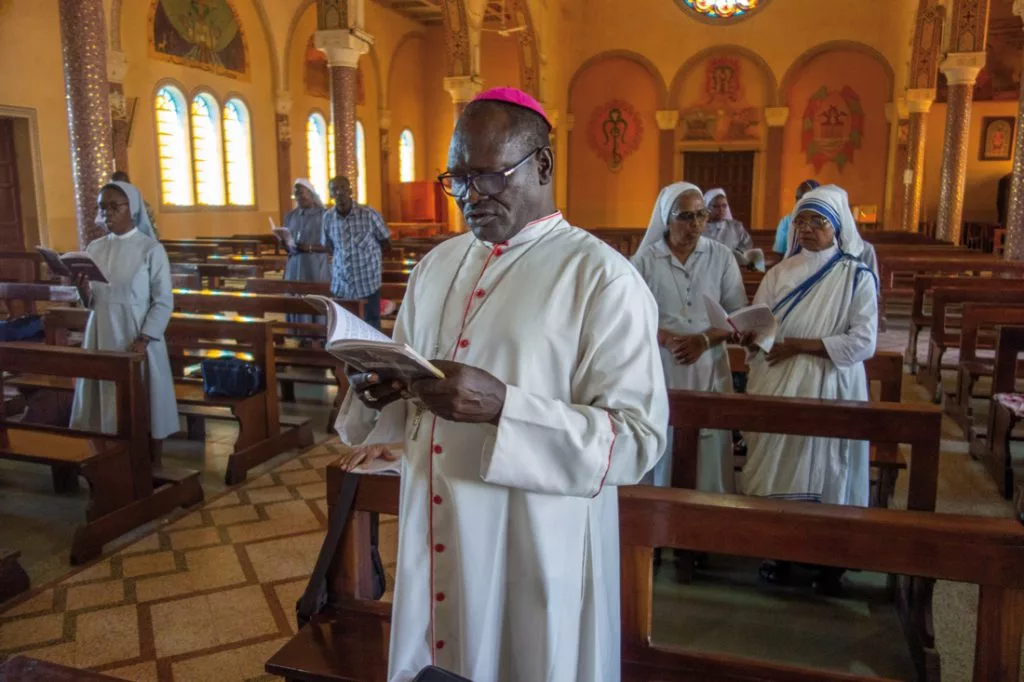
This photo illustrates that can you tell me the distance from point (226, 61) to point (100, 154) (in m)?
9.34

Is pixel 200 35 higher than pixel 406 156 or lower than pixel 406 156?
higher

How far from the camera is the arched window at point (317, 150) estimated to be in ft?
57.8

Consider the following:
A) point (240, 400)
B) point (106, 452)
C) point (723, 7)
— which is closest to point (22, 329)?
point (240, 400)

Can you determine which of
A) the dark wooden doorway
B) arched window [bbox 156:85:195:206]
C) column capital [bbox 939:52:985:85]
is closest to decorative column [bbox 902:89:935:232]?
the dark wooden doorway

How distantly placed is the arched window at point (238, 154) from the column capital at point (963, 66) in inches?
490

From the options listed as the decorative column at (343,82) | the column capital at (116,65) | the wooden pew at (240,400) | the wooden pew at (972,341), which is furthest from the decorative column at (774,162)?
the wooden pew at (240,400)

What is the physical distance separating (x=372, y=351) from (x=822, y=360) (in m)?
2.43

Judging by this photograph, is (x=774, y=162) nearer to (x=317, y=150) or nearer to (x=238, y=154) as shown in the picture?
(x=317, y=150)

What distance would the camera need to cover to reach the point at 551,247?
1.59m

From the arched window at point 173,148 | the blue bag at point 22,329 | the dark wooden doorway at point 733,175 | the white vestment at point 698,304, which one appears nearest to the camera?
the white vestment at point 698,304

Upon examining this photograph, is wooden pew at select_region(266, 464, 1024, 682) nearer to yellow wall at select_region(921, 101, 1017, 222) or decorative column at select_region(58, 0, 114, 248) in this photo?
decorative column at select_region(58, 0, 114, 248)

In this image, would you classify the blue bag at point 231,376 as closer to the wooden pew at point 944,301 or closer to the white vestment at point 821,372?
the white vestment at point 821,372

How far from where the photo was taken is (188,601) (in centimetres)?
322

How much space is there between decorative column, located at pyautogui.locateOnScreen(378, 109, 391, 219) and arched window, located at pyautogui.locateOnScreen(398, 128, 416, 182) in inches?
34.2
